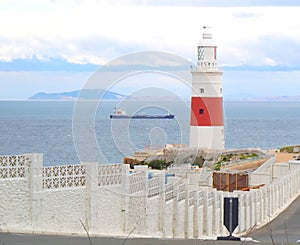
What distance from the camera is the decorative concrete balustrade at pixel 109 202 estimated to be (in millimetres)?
15852

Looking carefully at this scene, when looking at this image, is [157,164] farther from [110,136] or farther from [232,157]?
[232,157]

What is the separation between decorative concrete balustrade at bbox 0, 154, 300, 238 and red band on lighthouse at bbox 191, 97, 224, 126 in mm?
16532

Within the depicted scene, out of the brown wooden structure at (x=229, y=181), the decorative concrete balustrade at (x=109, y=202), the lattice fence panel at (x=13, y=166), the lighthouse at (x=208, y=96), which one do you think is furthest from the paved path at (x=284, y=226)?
the lighthouse at (x=208, y=96)

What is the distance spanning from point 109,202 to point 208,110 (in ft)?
88.0

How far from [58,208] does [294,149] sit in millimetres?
34485

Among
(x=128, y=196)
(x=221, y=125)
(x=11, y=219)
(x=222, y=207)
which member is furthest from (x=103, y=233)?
(x=221, y=125)

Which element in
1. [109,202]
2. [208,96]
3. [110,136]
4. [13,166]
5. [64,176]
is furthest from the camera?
[208,96]

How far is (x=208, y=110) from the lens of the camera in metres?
44.7

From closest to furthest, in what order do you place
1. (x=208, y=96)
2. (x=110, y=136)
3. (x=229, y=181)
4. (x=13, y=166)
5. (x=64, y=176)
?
(x=13, y=166), (x=64, y=176), (x=229, y=181), (x=110, y=136), (x=208, y=96)

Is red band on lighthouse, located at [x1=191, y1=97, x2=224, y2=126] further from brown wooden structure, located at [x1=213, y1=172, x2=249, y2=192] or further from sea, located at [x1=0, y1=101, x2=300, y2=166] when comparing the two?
brown wooden structure, located at [x1=213, y1=172, x2=249, y2=192]

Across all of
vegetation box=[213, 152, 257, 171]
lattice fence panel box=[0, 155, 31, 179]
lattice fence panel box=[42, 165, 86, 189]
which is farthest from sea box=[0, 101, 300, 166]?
vegetation box=[213, 152, 257, 171]

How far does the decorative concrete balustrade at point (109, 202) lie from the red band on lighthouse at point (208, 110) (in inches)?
651

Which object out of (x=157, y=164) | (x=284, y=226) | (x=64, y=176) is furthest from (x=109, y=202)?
(x=157, y=164)

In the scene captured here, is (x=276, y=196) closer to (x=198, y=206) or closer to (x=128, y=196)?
(x=198, y=206)
